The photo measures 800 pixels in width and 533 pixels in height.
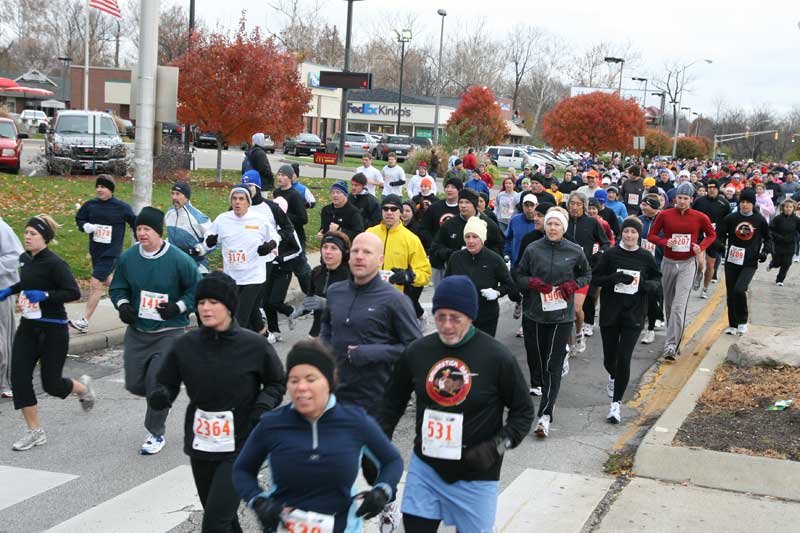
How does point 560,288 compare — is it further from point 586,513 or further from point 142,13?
point 142,13

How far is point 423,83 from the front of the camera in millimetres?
114500

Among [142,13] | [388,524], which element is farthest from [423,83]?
[388,524]

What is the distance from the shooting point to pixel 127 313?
22.2 feet

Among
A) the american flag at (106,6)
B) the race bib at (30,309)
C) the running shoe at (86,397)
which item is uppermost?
the american flag at (106,6)

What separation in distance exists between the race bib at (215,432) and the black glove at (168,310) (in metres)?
1.96

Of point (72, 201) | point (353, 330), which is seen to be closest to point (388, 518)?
point (353, 330)

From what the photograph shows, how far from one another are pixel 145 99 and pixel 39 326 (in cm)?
593

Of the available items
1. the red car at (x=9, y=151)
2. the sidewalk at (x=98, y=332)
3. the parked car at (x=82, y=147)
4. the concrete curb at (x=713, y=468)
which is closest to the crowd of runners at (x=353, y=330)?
the sidewalk at (x=98, y=332)

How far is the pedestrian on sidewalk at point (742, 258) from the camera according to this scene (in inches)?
497

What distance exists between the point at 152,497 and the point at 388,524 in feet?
6.11

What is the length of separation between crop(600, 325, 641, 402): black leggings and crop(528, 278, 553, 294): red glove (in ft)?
3.83

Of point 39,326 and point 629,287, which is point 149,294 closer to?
point 39,326

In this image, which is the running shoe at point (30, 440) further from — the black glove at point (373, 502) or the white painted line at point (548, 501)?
the black glove at point (373, 502)

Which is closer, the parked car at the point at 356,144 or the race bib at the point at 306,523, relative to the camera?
the race bib at the point at 306,523
